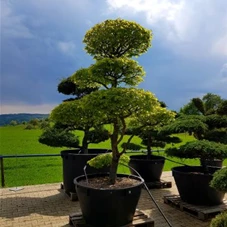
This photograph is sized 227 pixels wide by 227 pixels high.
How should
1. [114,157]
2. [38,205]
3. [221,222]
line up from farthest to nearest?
[38,205] < [114,157] < [221,222]

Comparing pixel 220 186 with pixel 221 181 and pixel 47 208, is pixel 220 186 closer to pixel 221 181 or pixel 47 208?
pixel 221 181

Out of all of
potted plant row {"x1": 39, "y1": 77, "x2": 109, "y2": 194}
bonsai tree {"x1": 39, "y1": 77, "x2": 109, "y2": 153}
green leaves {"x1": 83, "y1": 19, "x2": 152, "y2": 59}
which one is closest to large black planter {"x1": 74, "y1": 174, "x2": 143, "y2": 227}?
potted plant row {"x1": 39, "y1": 77, "x2": 109, "y2": 194}

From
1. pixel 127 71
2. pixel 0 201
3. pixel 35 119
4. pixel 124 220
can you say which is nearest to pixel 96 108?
pixel 127 71

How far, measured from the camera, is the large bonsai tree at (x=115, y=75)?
3676 mm

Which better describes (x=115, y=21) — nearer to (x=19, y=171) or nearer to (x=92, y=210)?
(x=92, y=210)

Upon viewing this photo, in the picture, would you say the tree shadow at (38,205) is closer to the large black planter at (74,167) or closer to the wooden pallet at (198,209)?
the large black planter at (74,167)

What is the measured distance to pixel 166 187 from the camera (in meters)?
6.28

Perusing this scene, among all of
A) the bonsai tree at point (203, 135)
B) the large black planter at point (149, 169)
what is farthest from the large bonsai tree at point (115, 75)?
the large black planter at point (149, 169)

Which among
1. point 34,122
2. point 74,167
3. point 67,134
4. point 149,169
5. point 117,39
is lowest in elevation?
point 149,169

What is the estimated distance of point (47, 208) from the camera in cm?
475

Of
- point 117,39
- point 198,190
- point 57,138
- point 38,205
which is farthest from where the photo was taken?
point 57,138

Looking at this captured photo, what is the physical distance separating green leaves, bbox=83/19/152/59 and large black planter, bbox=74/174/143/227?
6.17ft

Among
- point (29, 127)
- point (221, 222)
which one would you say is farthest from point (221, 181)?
point (29, 127)

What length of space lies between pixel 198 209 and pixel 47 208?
2.35m
